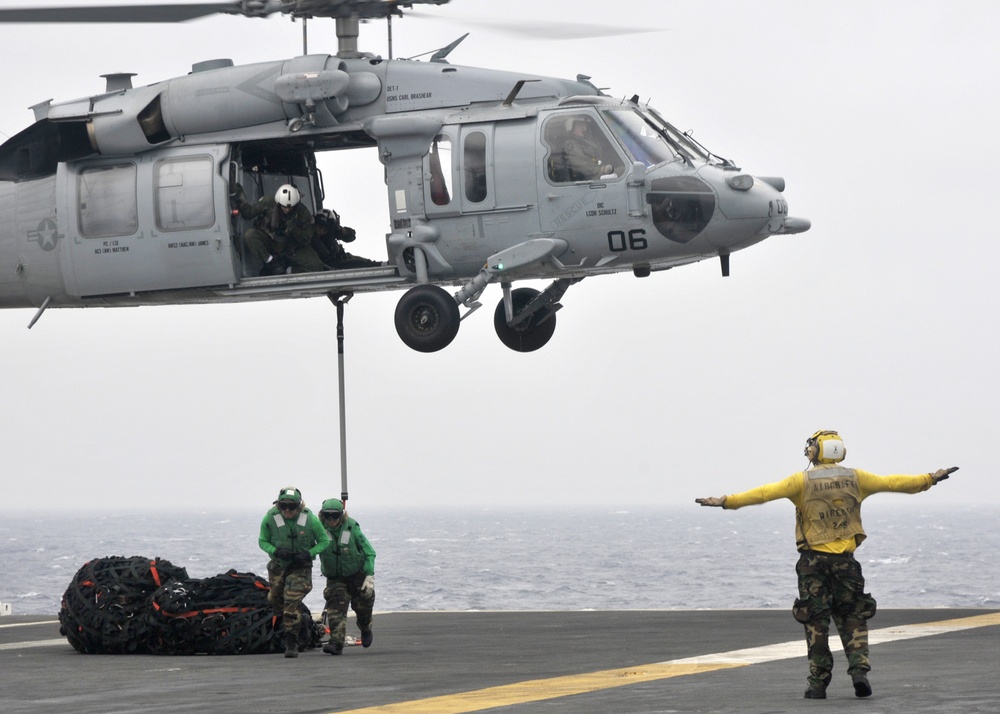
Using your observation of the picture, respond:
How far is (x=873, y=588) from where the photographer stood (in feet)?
284

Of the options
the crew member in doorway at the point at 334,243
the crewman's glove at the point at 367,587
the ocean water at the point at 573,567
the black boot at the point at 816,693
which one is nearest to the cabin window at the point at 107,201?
the crew member in doorway at the point at 334,243

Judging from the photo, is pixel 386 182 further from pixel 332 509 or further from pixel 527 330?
pixel 332 509

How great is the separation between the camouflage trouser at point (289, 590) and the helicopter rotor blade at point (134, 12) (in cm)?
705

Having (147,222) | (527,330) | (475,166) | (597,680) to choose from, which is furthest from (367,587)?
(147,222)

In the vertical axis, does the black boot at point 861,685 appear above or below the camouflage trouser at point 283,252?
below

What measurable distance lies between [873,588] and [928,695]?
79.0m

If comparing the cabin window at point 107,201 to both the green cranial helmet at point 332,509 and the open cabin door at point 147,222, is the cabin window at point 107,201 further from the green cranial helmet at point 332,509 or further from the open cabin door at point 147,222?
the green cranial helmet at point 332,509

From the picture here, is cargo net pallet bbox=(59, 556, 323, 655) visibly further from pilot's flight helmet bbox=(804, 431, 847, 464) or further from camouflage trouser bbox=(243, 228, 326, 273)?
pilot's flight helmet bbox=(804, 431, 847, 464)

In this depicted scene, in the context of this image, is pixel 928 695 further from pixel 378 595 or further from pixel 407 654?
pixel 378 595

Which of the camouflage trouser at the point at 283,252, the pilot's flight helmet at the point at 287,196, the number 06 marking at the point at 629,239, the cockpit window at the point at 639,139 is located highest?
the cockpit window at the point at 639,139

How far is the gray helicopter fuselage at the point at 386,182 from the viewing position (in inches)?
729

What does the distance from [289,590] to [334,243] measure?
7.02 metres

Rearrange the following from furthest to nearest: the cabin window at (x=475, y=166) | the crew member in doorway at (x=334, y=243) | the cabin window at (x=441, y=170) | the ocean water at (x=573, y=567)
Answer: the ocean water at (x=573, y=567)
the crew member in doorway at (x=334, y=243)
the cabin window at (x=441, y=170)
the cabin window at (x=475, y=166)

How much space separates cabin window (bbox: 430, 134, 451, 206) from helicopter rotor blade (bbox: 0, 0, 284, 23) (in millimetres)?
2390
